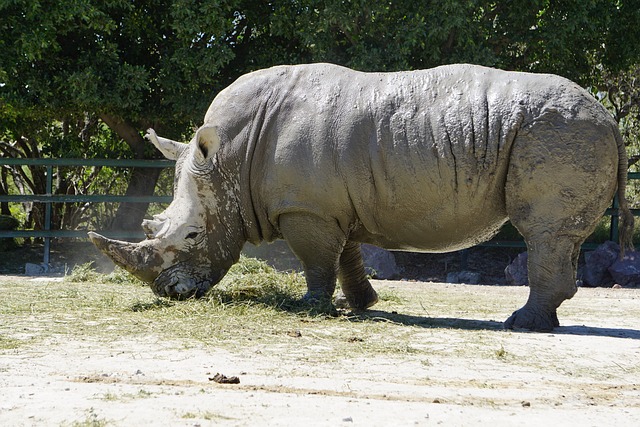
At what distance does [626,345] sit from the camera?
21.5 ft

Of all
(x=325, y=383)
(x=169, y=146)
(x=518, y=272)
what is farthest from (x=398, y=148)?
(x=518, y=272)

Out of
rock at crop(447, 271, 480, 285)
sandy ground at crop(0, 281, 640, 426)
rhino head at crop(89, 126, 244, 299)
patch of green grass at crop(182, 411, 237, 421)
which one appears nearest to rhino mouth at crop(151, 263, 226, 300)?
rhino head at crop(89, 126, 244, 299)

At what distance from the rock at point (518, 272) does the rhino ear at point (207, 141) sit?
711cm

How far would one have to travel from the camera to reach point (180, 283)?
7828 mm

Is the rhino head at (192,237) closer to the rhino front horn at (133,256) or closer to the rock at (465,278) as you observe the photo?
the rhino front horn at (133,256)

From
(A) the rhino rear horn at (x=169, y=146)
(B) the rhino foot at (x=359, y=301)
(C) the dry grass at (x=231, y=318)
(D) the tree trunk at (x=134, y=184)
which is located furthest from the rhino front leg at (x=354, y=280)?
(D) the tree trunk at (x=134, y=184)

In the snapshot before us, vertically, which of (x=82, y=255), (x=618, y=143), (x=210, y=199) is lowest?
(x=82, y=255)

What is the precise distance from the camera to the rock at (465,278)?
46.1 feet

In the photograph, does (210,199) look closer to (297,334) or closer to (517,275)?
(297,334)

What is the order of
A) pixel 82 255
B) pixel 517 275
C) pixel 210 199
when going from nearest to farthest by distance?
pixel 210 199 < pixel 517 275 < pixel 82 255

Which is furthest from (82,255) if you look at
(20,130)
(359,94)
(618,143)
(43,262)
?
(618,143)

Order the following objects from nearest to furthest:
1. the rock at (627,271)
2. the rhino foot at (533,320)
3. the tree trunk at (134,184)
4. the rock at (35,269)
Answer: the rhino foot at (533,320)
the rock at (35,269)
the rock at (627,271)
the tree trunk at (134,184)

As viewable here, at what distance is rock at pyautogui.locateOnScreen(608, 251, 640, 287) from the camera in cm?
1331

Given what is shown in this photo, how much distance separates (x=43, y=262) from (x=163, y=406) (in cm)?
1035
